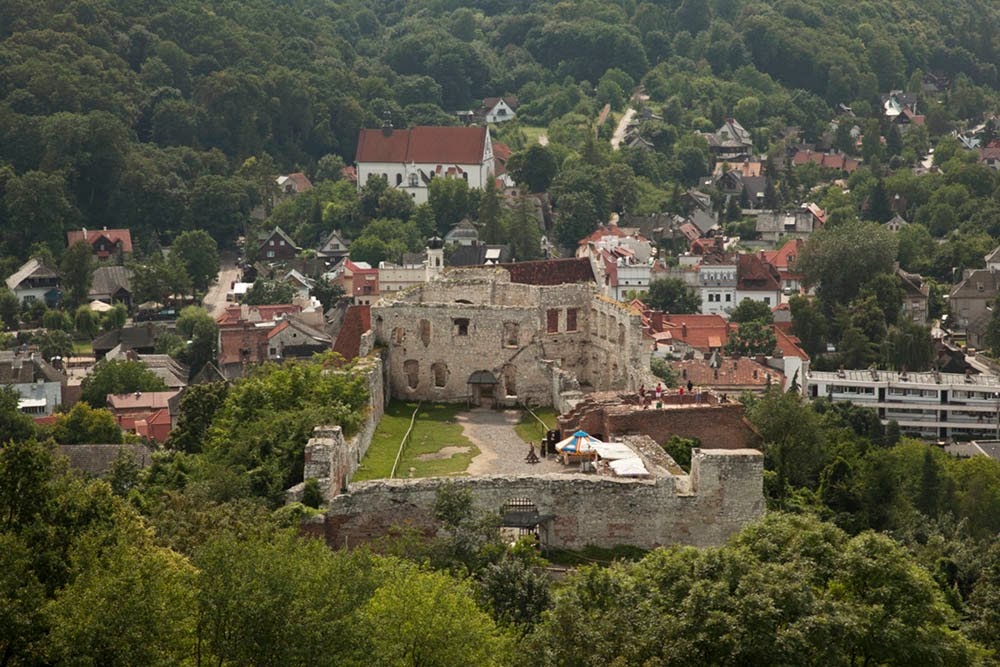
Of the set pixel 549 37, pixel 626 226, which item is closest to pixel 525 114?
pixel 549 37

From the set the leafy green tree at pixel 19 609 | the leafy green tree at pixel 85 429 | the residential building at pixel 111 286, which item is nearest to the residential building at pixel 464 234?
the residential building at pixel 111 286

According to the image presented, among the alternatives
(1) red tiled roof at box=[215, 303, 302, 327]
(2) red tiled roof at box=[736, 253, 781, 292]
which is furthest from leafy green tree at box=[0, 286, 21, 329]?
(2) red tiled roof at box=[736, 253, 781, 292]

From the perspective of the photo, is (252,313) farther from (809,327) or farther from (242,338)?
(809,327)

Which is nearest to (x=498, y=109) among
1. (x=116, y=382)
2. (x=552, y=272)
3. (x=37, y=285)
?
(x=37, y=285)

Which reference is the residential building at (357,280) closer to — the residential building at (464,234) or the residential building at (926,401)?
the residential building at (464,234)

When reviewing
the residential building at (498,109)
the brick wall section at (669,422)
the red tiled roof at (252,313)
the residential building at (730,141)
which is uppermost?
the residential building at (498,109)

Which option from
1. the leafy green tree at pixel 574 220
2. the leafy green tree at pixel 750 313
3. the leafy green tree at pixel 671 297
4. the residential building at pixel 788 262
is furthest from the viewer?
the leafy green tree at pixel 574 220

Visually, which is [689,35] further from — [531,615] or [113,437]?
[531,615]
